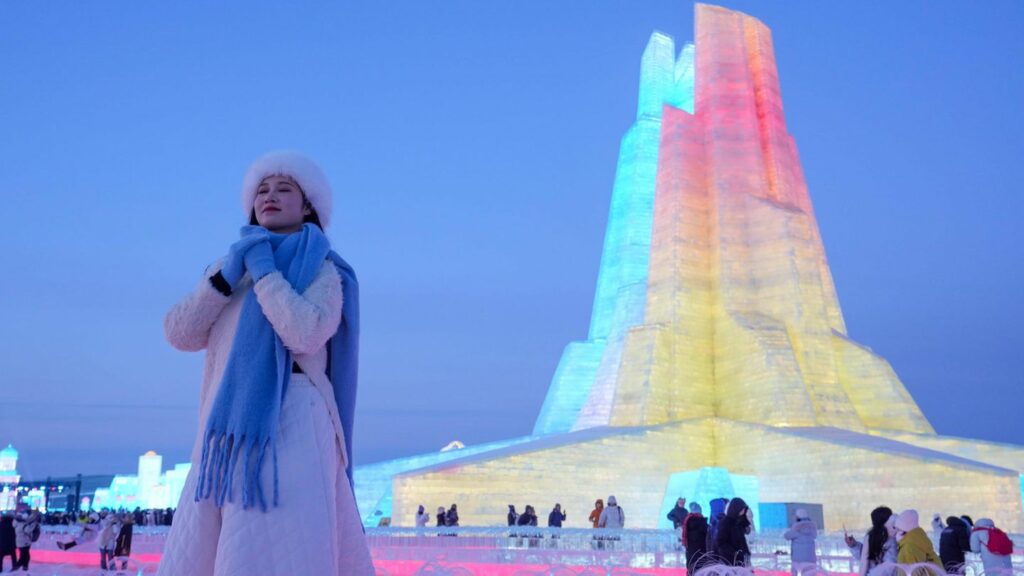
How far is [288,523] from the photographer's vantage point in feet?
5.83

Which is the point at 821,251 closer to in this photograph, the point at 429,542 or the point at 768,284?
the point at 768,284

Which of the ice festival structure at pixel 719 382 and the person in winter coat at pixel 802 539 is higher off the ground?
the ice festival structure at pixel 719 382

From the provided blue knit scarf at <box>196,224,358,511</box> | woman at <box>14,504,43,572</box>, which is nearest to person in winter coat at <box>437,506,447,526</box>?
woman at <box>14,504,43,572</box>

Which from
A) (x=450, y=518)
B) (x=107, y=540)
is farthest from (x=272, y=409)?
(x=450, y=518)

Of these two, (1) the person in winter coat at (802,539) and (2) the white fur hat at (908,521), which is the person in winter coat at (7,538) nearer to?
(1) the person in winter coat at (802,539)

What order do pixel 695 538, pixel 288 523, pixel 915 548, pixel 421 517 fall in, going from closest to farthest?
pixel 288 523 < pixel 915 548 < pixel 695 538 < pixel 421 517

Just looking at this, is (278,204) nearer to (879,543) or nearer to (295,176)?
(295,176)

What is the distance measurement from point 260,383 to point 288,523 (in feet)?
0.91

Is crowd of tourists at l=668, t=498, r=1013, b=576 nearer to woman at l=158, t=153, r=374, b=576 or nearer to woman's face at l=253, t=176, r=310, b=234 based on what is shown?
woman at l=158, t=153, r=374, b=576

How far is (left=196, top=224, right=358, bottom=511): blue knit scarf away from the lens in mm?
1797

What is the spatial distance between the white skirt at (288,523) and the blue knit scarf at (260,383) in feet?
A: 0.08

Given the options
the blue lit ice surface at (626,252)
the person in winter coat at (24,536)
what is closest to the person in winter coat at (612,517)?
the person in winter coat at (24,536)

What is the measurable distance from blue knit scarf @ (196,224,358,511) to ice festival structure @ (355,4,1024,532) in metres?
11.9

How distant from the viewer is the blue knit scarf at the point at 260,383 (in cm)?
180
